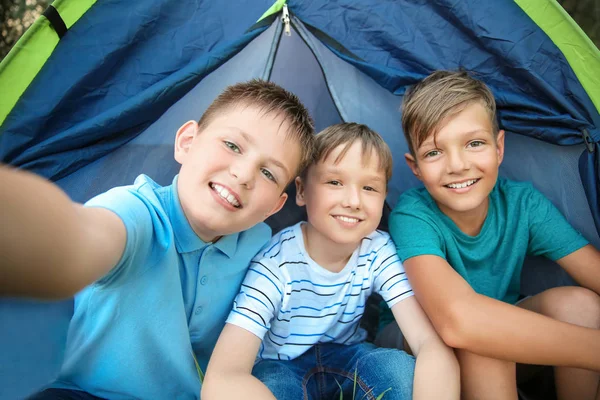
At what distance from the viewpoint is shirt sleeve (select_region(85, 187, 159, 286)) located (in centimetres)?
75

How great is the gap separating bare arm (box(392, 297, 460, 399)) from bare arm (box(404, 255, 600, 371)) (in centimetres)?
3

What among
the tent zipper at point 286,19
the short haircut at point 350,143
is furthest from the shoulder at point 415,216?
the tent zipper at point 286,19

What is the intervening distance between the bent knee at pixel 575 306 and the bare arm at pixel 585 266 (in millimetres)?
49

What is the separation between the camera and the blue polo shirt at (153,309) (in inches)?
35.0

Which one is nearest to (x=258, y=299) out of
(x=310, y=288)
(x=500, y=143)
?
(x=310, y=288)

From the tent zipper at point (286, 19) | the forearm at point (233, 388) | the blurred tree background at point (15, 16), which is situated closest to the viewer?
the forearm at point (233, 388)

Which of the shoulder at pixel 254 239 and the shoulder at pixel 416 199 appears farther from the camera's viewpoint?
the shoulder at pixel 416 199

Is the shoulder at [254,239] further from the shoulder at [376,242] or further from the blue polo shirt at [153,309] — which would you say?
the shoulder at [376,242]

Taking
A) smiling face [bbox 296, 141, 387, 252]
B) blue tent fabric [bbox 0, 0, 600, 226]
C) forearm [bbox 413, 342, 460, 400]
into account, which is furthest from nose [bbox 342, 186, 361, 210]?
blue tent fabric [bbox 0, 0, 600, 226]

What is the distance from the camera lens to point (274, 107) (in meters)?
1.06

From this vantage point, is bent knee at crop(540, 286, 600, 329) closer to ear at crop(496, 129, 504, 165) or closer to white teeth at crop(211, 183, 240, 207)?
ear at crop(496, 129, 504, 165)

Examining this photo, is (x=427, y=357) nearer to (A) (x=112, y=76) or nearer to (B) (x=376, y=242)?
(B) (x=376, y=242)

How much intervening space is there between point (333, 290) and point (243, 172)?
1.20 ft

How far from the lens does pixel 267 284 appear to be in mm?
1058
